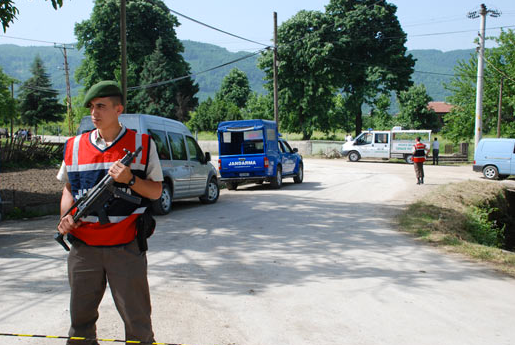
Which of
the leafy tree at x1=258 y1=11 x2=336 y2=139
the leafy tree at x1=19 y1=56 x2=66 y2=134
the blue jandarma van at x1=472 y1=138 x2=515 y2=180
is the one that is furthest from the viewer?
the leafy tree at x1=19 y1=56 x2=66 y2=134

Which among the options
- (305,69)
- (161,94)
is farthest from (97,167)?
A: (161,94)

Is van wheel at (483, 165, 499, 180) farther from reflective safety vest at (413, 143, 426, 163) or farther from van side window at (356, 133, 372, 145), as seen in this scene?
van side window at (356, 133, 372, 145)

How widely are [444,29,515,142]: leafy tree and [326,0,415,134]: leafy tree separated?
22.3 ft

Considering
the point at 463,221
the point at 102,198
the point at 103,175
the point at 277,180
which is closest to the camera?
the point at 102,198

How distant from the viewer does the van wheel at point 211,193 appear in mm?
13289

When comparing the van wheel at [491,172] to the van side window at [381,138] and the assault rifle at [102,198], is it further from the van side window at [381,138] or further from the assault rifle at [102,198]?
the assault rifle at [102,198]

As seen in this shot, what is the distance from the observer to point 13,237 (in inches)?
330

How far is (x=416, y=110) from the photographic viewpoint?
2286 inches

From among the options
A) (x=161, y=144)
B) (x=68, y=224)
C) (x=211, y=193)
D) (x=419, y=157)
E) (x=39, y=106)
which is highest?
(x=39, y=106)

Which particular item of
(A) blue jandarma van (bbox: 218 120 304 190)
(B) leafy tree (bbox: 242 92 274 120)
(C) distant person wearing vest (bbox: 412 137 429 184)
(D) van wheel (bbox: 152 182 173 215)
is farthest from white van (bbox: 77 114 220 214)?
(B) leafy tree (bbox: 242 92 274 120)

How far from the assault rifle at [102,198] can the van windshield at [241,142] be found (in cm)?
1452

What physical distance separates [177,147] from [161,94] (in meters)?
45.2

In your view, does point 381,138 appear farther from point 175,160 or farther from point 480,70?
point 175,160

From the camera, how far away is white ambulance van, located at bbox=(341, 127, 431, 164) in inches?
1307
